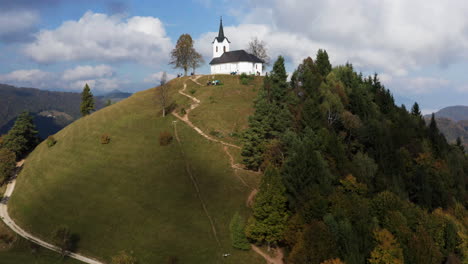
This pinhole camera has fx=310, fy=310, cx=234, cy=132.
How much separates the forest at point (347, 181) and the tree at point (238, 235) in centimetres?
93

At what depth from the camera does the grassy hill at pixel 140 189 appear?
49.1m

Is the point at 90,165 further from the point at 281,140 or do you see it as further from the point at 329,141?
the point at 329,141

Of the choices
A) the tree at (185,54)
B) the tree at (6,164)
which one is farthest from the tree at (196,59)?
the tree at (6,164)

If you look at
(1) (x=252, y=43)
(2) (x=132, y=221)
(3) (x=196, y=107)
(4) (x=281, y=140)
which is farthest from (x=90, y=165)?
(1) (x=252, y=43)

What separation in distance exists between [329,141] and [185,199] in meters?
29.0

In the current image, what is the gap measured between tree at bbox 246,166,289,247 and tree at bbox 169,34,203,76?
278ft

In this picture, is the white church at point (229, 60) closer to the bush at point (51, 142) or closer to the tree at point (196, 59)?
the tree at point (196, 59)

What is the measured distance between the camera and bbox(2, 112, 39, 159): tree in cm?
8231

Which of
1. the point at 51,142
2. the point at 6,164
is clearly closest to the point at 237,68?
the point at 51,142

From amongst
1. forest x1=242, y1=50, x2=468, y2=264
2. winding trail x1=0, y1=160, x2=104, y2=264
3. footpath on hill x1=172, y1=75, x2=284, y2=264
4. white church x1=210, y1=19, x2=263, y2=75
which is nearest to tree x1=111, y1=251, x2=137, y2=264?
winding trail x1=0, y1=160, x2=104, y2=264

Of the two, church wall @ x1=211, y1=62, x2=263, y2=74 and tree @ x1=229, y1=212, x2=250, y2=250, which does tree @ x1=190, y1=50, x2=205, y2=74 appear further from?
tree @ x1=229, y1=212, x2=250, y2=250

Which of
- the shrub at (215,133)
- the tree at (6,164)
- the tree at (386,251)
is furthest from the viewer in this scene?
the shrub at (215,133)

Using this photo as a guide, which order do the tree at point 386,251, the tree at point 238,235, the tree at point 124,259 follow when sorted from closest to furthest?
the tree at point 386,251 < the tree at point 124,259 < the tree at point 238,235

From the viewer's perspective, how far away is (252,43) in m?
135
